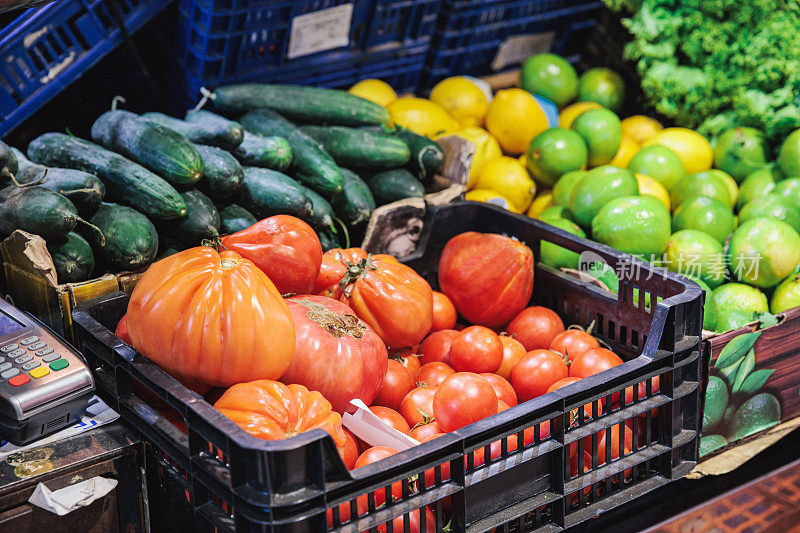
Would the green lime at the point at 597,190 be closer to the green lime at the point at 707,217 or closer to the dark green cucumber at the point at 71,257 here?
the green lime at the point at 707,217

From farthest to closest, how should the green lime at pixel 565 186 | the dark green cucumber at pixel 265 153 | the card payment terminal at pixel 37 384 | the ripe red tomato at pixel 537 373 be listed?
the green lime at pixel 565 186
the dark green cucumber at pixel 265 153
the ripe red tomato at pixel 537 373
the card payment terminal at pixel 37 384

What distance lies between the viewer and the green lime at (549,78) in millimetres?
3023

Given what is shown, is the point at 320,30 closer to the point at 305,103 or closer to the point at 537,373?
the point at 305,103

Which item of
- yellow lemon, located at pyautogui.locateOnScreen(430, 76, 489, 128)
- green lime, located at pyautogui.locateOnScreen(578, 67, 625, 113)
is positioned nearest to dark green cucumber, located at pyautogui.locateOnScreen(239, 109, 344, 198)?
yellow lemon, located at pyautogui.locateOnScreen(430, 76, 489, 128)

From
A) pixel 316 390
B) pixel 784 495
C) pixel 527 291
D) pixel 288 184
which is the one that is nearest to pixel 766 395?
pixel 784 495

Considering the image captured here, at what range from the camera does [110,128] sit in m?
1.95

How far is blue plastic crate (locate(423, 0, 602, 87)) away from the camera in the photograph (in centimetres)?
287

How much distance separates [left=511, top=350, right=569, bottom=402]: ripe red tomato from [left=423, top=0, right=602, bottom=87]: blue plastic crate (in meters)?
1.61

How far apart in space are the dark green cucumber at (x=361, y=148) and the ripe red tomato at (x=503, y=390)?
98 centimetres

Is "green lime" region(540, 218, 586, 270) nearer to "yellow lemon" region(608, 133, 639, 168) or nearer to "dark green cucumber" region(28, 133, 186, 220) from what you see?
"yellow lemon" region(608, 133, 639, 168)

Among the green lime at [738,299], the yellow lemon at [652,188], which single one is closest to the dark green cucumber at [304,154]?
the yellow lemon at [652,188]

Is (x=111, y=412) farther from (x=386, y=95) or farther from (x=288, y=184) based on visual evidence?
(x=386, y=95)

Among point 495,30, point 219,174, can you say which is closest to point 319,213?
point 219,174

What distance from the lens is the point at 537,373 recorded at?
5.37 ft
